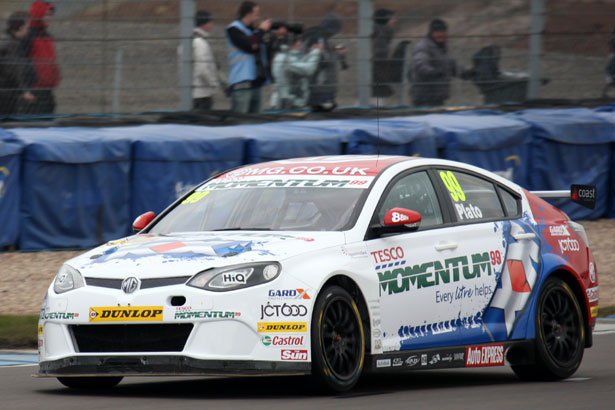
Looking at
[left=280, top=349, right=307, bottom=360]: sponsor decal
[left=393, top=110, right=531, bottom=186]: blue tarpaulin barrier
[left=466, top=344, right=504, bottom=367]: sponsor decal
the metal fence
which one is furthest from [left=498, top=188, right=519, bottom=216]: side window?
[left=393, top=110, right=531, bottom=186]: blue tarpaulin barrier

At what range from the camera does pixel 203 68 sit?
54.9 feet

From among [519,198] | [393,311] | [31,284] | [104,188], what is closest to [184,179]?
[104,188]

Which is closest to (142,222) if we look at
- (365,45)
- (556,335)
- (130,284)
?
(130,284)

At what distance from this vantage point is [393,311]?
781cm

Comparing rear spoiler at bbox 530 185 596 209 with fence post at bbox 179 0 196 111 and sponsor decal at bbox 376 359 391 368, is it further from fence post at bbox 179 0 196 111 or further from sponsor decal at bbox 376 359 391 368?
fence post at bbox 179 0 196 111

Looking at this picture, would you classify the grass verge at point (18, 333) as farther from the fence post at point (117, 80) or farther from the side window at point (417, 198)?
the fence post at point (117, 80)

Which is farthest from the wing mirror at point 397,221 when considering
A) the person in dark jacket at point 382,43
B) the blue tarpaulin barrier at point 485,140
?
the blue tarpaulin barrier at point 485,140

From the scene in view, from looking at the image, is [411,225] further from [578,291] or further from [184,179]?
[184,179]

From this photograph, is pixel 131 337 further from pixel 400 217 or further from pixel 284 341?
pixel 400 217

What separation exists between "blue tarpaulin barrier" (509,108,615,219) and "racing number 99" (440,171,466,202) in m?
10.4

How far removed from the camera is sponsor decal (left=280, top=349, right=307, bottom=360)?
7129mm

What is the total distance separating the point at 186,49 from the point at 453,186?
27.5ft

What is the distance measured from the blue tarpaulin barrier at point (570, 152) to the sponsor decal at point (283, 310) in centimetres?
1231

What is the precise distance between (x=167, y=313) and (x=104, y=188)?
8.76m
